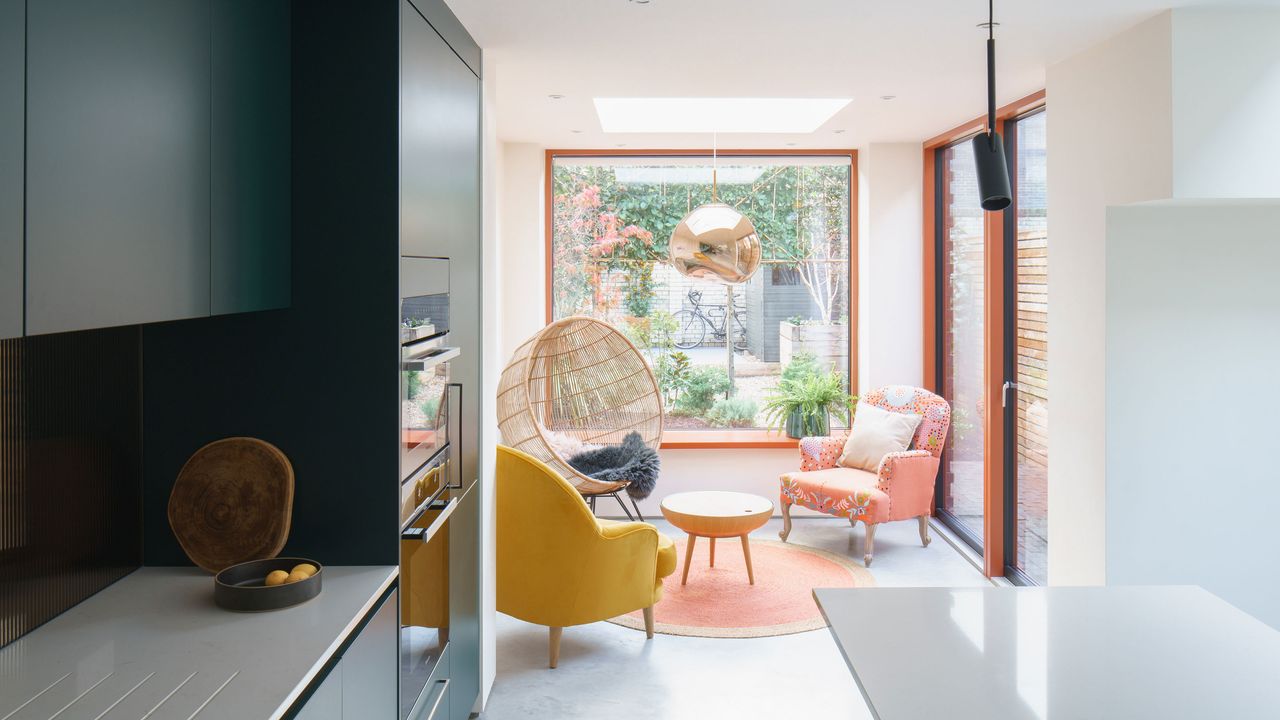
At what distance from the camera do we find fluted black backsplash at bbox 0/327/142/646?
1.76 metres

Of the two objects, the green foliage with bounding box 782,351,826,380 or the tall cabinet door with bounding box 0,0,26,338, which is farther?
the green foliage with bounding box 782,351,826,380

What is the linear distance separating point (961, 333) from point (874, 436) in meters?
0.80

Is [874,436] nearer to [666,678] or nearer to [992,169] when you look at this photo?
[666,678]

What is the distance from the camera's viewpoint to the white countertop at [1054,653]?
4.75ft

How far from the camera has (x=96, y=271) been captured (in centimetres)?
138

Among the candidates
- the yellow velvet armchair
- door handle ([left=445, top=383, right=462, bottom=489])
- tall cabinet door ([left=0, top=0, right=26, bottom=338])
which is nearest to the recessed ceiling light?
the yellow velvet armchair

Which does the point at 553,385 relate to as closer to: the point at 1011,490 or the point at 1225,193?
the point at 1011,490

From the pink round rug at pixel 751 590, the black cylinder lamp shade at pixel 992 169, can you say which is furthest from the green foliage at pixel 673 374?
the black cylinder lamp shade at pixel 992 169

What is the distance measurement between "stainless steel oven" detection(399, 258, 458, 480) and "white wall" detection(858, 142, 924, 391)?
372 centimetres

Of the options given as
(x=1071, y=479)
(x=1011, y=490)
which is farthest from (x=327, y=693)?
(x=1011, y=490)

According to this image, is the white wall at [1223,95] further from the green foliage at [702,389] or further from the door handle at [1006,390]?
the green foliage at [702,389]

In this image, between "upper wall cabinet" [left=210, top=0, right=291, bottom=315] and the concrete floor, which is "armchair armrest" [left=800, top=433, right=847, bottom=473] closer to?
the concrete floor

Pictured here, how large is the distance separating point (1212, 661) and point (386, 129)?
211 centimetres

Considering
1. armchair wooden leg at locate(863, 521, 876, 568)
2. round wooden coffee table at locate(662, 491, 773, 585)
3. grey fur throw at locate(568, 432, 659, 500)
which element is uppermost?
grey fur throw at locate(568, 432, 659, 500)
